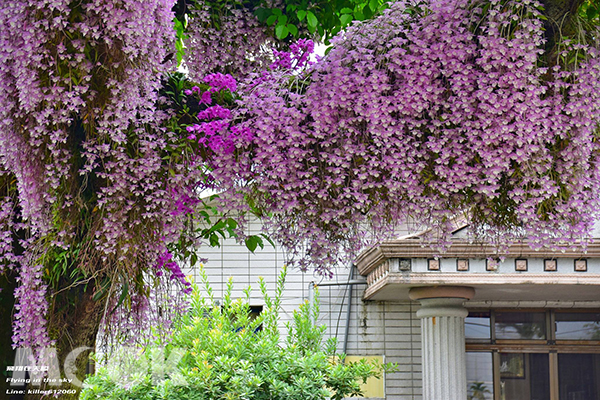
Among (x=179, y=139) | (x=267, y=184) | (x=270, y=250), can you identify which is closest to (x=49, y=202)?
(x=179, y=139)

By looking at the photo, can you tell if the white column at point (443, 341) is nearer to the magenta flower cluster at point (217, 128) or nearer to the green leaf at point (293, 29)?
the green leaf at point (293, 29)

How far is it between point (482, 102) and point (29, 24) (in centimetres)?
145

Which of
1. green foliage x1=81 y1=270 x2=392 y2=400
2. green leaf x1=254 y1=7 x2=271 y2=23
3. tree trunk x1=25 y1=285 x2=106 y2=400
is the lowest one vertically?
green foliage x1=81 y1=270 x2=392 y2=400

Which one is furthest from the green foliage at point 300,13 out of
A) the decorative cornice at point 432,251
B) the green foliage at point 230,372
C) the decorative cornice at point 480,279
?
the decorative cornice at point 480,279

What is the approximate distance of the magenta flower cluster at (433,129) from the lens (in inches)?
79.6

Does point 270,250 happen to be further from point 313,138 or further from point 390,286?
point 313,138

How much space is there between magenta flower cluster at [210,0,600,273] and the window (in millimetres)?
6283

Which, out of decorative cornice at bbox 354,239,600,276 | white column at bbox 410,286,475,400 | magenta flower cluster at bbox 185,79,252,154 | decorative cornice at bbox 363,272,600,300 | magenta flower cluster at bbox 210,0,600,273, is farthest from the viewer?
white column at bbox 410,286,475,400

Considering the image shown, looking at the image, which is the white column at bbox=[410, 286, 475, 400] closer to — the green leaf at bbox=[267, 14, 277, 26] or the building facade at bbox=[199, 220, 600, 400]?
the building facade at bbox=[199, 220, 600, 400]

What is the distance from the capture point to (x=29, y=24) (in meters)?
1.92

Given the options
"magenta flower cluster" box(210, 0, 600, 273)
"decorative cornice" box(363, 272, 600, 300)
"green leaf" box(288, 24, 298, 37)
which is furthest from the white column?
"magenta flower cluster" box(210, 0, 600, 273)

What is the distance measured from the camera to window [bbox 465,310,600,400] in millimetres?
7938

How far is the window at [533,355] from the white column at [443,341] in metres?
1.09

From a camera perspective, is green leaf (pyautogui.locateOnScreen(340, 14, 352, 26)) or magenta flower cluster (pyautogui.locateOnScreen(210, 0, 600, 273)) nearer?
magenta flower cluster (pyautogui.locateOnScreen(210, 0, 600, 273))
